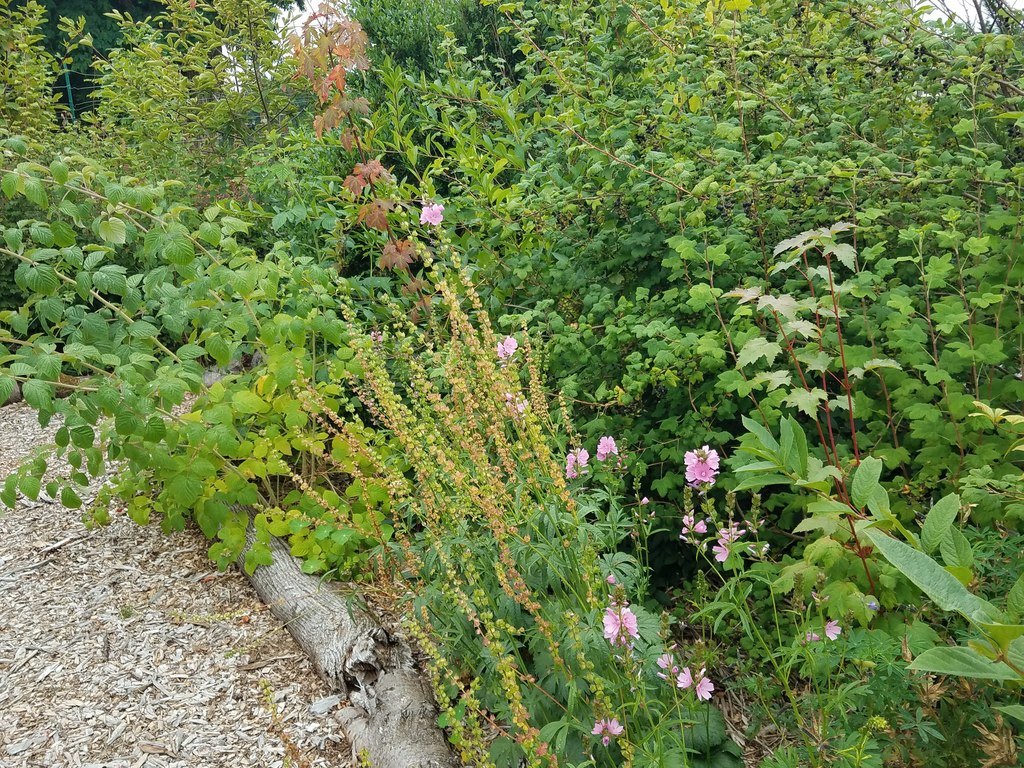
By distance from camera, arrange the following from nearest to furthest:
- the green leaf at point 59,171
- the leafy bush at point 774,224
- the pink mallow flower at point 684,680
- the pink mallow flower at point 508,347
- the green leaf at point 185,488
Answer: the pink mallow flower at point 684,680, the leafy bush at point 774,224, the pink mallow flower at point 508,347, the green leaf at point 59,171, the green leaf at point 185,488

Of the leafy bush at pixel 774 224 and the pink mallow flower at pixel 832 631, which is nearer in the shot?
the pink mallow flower at pixel 832 631

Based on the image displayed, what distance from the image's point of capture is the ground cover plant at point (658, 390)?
1.88 m

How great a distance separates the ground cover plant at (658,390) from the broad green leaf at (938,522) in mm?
24

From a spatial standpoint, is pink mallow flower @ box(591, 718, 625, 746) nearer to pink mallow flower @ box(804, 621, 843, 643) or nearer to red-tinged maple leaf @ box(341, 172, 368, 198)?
pink mallow flower @ box(804, 621, 843, 643)

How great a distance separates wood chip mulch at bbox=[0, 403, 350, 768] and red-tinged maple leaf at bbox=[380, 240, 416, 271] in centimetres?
173

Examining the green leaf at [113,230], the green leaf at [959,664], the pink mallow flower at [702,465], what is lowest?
the pink mallow flower at [702,465]

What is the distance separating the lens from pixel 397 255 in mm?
3994

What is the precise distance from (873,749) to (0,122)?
26.4 ft

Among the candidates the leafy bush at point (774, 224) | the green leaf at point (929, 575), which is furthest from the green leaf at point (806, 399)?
the green leaf at point (929, 575)

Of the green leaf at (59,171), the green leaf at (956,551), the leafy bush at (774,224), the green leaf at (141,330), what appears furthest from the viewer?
the green leaf at (141,330)

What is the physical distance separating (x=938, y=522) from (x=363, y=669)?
2.22m

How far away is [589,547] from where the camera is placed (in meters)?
1.81

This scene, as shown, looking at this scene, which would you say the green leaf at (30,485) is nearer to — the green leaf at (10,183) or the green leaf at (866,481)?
the green leaf at (10,183)

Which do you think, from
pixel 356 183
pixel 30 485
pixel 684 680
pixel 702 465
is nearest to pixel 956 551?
pixel 684 680
